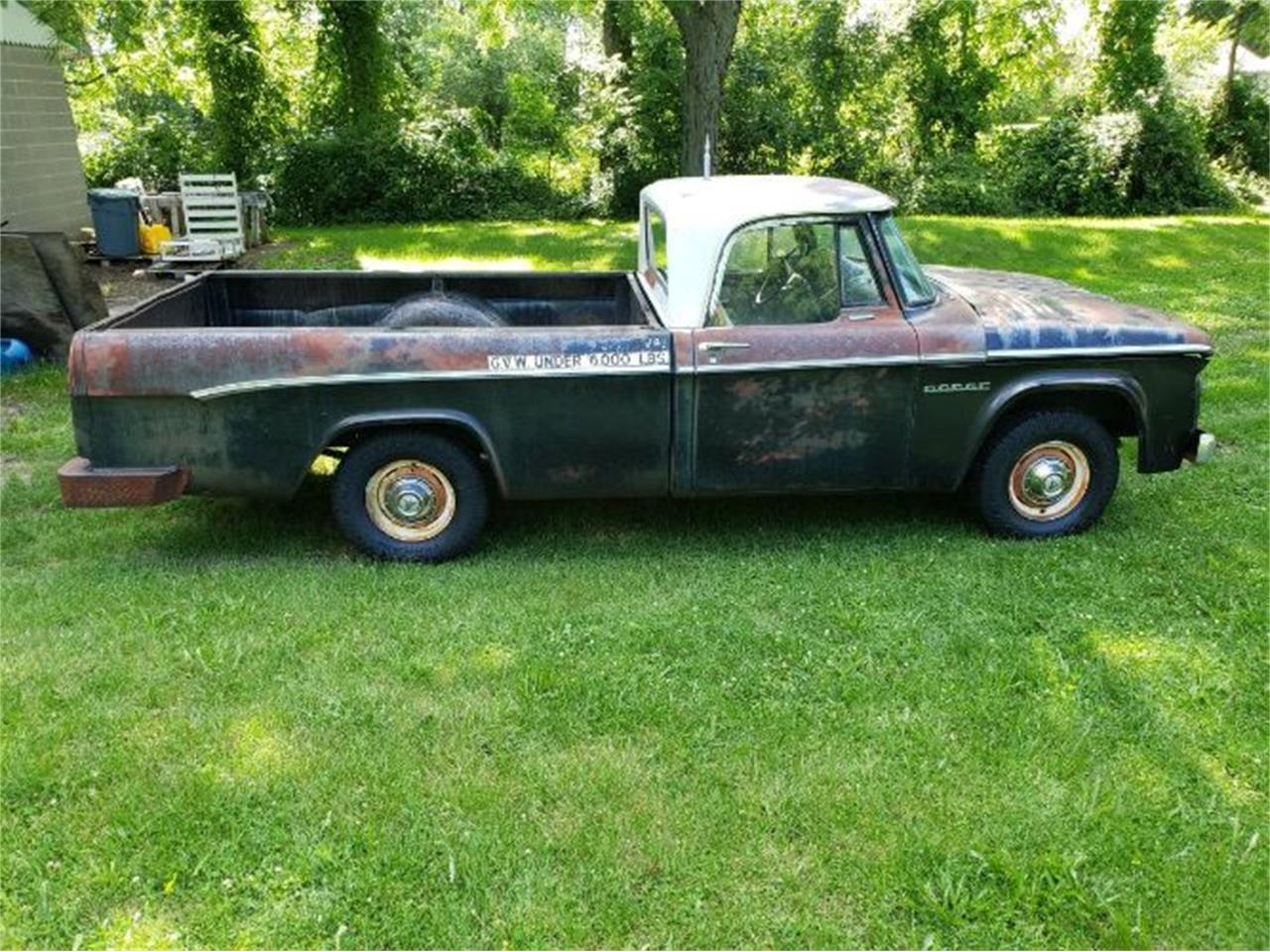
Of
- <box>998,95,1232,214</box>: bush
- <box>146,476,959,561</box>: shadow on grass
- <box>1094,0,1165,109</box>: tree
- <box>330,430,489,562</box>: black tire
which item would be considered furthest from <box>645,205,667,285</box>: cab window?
<box>1094,0,1165,109</box>: tree

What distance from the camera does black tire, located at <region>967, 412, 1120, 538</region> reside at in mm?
5086

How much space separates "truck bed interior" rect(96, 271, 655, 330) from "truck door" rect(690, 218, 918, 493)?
1187 millimetres

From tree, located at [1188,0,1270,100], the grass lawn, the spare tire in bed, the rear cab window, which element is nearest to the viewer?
the grass lawn

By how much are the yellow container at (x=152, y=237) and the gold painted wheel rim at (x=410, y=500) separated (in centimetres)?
1061

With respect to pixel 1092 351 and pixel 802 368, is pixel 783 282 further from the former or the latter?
pixel 1092 351

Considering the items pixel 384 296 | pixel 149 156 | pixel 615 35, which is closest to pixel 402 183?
pixel 149 156

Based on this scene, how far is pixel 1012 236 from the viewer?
1412 centimetres

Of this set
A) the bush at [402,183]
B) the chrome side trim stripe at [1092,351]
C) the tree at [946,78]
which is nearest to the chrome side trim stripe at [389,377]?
the chrome side trim stripe at [1092,351]

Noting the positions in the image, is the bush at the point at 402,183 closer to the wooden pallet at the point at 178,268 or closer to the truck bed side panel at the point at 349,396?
the wooden pallet at the point at 178,268

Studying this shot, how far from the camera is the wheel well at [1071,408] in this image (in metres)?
5.04

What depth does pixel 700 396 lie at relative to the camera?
4.79 metres

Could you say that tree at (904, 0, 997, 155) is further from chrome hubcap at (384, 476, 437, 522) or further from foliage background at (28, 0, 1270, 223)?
chrome hubcap at (384, 476, 437, 522)

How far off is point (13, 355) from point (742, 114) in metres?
14.1

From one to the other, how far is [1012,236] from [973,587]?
10754 mm
